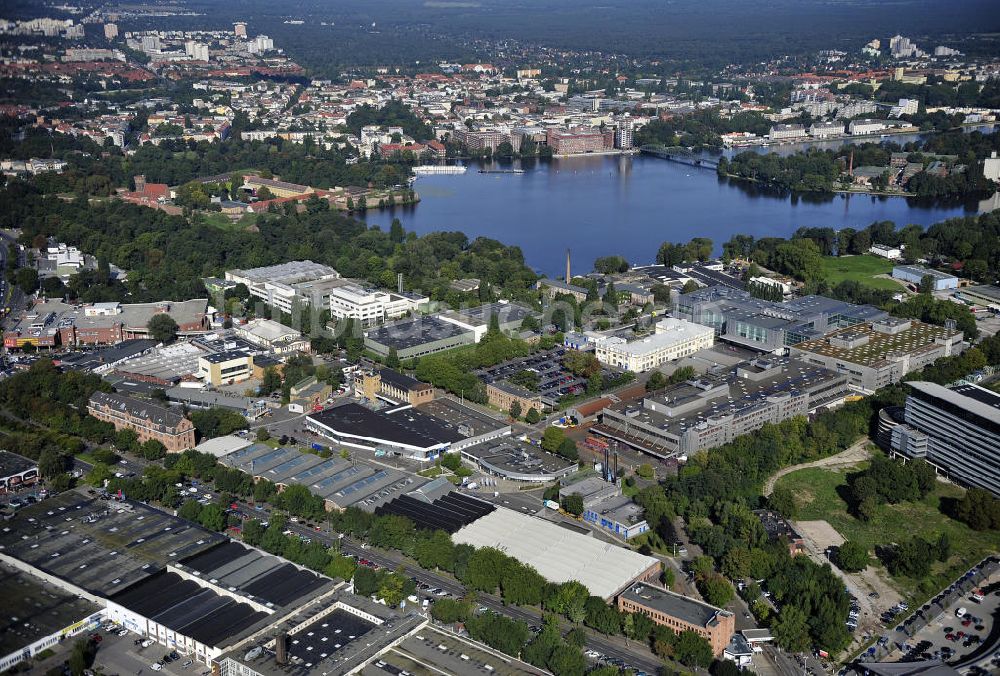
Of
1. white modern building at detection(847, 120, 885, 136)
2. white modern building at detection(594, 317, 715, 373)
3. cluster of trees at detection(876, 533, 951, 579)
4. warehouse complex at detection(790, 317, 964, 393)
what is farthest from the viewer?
white modern building at detection(847, 120, 885, 136)

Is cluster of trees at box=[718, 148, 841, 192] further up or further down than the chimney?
further up

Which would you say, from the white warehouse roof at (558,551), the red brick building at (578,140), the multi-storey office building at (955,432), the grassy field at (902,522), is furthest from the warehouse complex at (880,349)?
the red brick building at (578,140)

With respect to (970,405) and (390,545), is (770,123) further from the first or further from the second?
(390,545)

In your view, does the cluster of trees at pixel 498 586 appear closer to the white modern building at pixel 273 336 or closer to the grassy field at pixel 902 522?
the grassy field at pixel 902 522

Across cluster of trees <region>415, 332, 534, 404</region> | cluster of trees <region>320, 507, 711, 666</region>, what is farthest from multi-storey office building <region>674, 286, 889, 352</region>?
cluster of trees <region>320, 507, 711, 666</region>

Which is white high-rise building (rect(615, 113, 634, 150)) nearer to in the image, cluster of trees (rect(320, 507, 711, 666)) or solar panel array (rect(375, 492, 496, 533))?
solar panel array (rect(375, 492, 496, 533))

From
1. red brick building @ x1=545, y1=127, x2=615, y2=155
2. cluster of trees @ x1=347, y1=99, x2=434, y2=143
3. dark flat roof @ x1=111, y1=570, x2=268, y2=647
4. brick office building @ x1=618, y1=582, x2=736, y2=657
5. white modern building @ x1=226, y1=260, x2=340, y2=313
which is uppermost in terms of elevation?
cluster of trees @ x1=347, y1=99, x2=434, y2=143

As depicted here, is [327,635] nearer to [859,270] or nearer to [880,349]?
[880,349]

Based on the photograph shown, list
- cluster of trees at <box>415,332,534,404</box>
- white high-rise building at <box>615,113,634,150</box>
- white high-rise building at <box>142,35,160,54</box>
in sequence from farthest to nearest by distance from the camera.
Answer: white high-rise building at <box>142,35,160,54</box>
white high-rise building at <box>615,113,634,150</box>
cluster of trees at <box>415,332,534,404</box>

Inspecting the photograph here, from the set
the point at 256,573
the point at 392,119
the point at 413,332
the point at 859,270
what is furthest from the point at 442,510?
the point at 392,119
